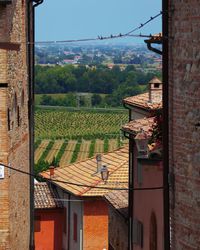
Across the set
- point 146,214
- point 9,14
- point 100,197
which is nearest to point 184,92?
point 9,14

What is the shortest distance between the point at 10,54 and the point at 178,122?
7819 millimetres

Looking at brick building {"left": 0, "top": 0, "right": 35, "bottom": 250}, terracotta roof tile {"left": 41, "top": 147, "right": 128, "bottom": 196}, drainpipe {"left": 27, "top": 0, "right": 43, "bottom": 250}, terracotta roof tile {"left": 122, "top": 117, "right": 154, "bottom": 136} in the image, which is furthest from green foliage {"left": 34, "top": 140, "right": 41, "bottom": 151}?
terracotta roof tile {"left": 122, "top": 117, "right": 154, "bottom": 136}

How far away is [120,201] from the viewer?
1075 inches

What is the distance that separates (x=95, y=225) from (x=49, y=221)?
4.74 meters

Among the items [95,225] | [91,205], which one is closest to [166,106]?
[91,205]

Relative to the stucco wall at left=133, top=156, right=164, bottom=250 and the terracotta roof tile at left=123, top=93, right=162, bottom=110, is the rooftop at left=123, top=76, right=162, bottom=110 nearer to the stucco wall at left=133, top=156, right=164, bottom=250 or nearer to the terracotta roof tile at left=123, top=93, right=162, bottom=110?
the terracotta roof tile at left=123, top=93, right=162, bottom=110

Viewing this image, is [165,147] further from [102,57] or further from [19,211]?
[102,57]

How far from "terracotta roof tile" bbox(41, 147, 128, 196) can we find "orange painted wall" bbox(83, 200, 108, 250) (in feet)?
1.89

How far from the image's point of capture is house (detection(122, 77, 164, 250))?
1930cm

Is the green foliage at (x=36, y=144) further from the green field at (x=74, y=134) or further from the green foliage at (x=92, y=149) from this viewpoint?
the green foliage at (x=92, y=149)

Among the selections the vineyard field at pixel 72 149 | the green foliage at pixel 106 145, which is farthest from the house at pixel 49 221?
the green foliage at pixel 106 145

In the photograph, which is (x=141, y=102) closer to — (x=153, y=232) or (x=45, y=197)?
(x=153, y=232)

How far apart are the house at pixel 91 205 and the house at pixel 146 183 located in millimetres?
9965

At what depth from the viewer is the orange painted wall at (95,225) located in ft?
123
